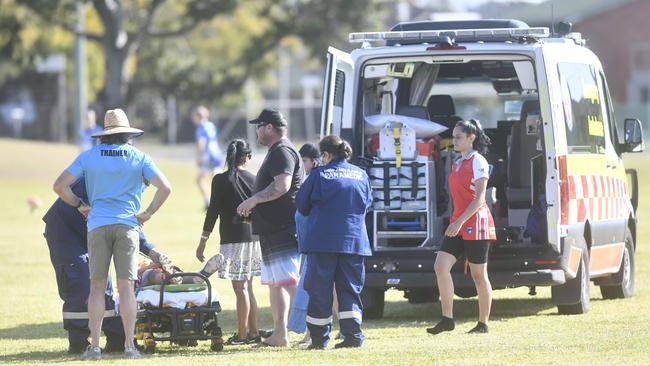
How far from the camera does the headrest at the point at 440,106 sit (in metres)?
14.0

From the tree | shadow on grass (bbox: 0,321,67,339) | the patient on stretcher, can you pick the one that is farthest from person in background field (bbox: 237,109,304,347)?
the tree

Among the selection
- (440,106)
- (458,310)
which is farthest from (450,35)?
(458,310)

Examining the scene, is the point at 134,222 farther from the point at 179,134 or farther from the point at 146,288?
the point at 179,134

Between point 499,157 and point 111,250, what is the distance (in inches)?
177

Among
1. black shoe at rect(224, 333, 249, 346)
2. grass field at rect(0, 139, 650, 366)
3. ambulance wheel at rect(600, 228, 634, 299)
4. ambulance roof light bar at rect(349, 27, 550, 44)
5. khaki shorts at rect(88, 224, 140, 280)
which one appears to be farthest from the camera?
ambulance wheel at rect(600, 228, 634, 299)

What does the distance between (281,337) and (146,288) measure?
1.03 meters

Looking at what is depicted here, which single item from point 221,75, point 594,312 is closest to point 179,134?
point 221,75

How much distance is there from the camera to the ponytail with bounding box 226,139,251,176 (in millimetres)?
11039

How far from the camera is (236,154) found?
36.2ft

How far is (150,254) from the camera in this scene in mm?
10641

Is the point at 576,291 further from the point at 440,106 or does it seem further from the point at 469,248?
the point at 440,106

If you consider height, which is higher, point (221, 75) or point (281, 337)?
point (221, 75)

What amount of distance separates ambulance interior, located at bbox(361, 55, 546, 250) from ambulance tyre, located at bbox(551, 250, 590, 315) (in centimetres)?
54

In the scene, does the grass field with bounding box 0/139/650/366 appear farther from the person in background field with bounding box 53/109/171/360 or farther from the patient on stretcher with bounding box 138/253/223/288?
the patient on stretcher with bounding box 138/253/223/288
